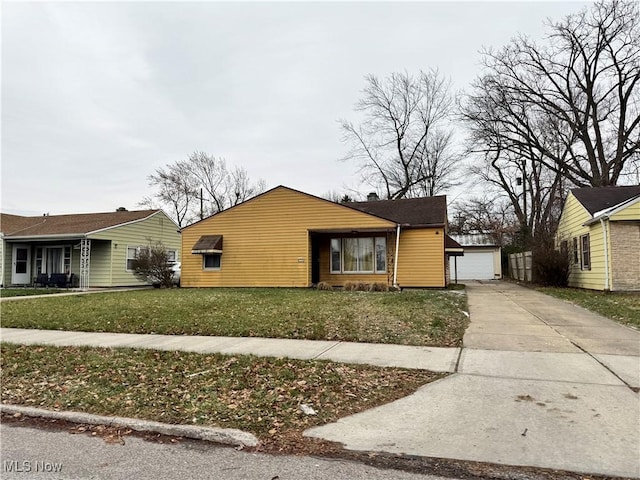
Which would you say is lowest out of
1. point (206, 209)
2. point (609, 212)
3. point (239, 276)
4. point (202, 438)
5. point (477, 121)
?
point (202, 438)

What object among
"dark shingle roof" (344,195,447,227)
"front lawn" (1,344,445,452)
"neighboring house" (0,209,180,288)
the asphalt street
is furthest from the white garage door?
the asphalt street

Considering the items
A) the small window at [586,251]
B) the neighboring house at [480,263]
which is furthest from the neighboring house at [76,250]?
the small window at [586,251]

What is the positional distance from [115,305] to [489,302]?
11189 millimetres

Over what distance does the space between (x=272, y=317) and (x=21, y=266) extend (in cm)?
2106

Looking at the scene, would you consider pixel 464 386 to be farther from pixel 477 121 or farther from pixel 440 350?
pixel 477 121

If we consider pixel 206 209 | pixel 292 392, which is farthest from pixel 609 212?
pixel 206 209

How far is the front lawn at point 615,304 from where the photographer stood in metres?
9.80

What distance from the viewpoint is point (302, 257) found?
751 inches

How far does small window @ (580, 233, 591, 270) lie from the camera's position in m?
17.9

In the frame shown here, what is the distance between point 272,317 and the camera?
32.8 ft

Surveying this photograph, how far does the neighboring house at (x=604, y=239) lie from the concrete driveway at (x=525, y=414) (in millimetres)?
10148

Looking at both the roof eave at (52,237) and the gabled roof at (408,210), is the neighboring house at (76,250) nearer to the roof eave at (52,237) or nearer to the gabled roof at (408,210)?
the roof eave at (52,237)

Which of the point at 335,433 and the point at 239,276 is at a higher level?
the point at 239,276

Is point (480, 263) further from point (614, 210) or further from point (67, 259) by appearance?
point (67, 259)
